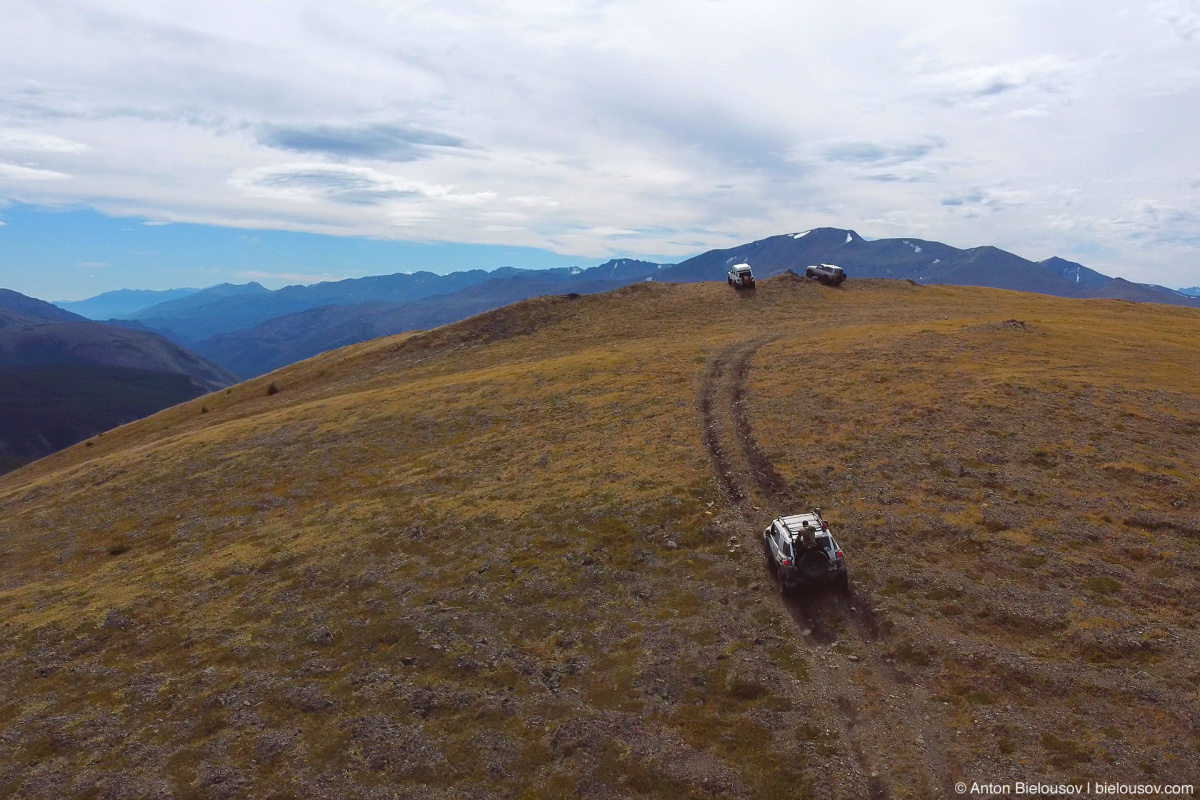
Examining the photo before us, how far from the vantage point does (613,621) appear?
83.3 feet

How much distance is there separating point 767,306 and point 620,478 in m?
58.1

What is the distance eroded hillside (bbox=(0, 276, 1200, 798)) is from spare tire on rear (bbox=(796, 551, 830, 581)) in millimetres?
1458

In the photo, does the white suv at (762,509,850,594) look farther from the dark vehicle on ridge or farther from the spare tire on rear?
the dark vehicle on ridge

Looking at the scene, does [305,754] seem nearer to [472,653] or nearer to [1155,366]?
[472,653]

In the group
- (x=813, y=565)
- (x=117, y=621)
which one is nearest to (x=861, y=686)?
(x=813, y=565)

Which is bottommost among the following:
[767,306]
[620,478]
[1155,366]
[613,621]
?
[613,621]

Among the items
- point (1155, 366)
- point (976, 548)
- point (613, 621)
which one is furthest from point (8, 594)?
point (1155, 366)

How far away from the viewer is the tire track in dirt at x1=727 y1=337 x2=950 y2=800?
56.7ft

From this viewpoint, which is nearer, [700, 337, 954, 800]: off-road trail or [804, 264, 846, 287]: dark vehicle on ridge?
[700, 337, 954, 800]: off-road trail

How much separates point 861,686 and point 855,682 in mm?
239

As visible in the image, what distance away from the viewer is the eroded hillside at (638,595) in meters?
19.0

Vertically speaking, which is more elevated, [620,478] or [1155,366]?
[1155,366]

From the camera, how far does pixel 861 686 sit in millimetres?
20641

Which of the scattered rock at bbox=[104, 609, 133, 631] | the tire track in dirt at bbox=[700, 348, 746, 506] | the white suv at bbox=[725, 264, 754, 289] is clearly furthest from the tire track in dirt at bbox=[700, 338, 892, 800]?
the scattered rock at bbox=[104, 609, 133, 631]
